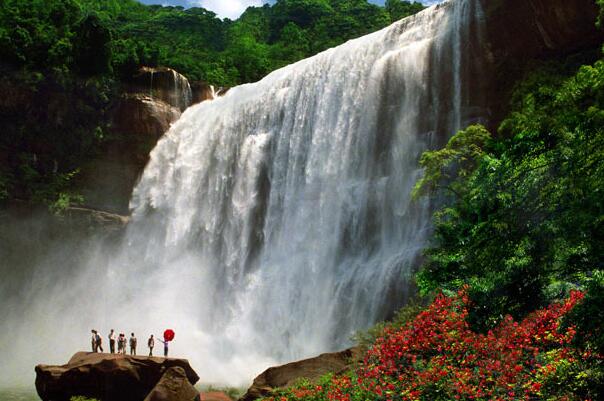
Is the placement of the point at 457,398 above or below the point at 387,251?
below

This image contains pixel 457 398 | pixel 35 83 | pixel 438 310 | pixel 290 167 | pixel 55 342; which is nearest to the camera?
pixel 457 398

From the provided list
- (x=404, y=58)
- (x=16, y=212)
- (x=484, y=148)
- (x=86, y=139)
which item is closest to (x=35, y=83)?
(x=86, y=139)

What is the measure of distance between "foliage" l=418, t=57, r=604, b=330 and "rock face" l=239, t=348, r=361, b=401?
8.79 ft

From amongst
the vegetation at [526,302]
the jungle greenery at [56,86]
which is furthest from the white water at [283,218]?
the vegetation at [526,302]

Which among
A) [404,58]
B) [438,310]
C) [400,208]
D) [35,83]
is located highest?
[35,83]

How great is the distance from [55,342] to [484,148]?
2193cm

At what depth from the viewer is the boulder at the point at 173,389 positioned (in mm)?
16188

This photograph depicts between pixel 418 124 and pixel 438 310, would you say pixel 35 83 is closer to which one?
pixel 418 124

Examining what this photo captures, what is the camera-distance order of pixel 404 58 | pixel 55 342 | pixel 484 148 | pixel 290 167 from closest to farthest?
pixel 484 148 → pixel 404 58 → pixel 290 167 → pixel 55 342

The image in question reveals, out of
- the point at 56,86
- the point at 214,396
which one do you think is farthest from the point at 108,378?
the point at 56,86

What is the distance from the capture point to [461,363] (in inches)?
429

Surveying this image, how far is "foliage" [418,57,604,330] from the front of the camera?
878 cm

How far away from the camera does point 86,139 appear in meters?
33.2

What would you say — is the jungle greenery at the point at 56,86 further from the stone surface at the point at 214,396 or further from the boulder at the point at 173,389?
the stone surface at the point at 214,396
